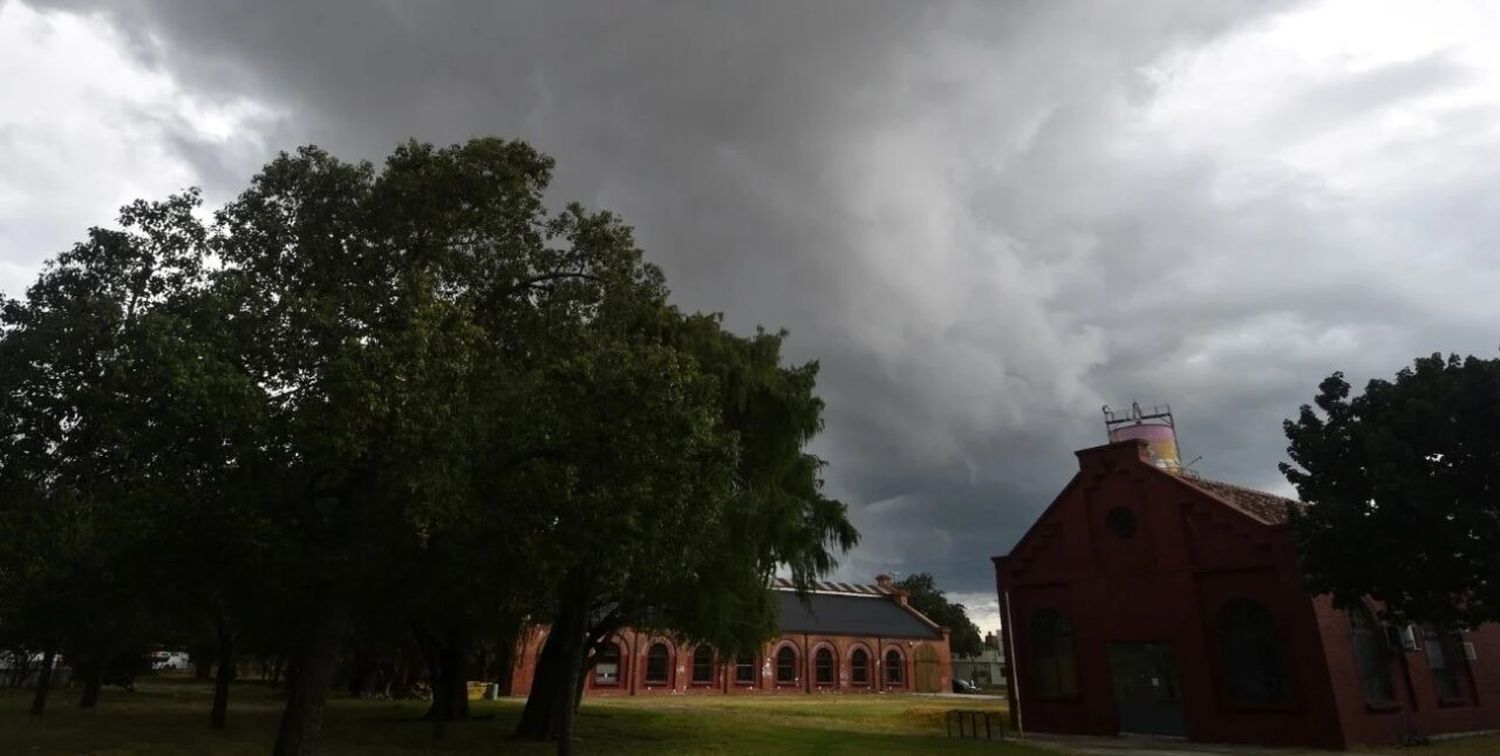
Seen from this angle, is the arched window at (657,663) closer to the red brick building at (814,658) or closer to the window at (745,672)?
the red brick building at (814,658)

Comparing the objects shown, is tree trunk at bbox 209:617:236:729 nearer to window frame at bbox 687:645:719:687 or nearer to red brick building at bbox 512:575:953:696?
red brick building at bbox 512:575:953:696

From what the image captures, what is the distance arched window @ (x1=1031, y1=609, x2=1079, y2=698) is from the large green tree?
343 inches

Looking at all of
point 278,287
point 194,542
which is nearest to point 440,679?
point 194,542

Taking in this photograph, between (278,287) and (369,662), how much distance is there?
44822 millimetres

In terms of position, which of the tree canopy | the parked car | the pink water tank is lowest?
the parked car

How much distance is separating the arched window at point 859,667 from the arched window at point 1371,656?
5254 cm

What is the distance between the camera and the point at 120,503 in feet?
42.6

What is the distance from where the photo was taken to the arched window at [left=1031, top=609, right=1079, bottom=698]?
1119 inches

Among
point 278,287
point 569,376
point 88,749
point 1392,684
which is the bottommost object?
point 88,749

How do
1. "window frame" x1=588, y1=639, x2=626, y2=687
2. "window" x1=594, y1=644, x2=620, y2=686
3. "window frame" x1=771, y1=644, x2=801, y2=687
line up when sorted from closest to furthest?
1. "window frame" x1=588, y1=639, x2=626, y2=687
2. "window" x1=594, y1=644, x2=620, y2=686
3. "window frame" x1=771, y1=644, x2=801, y2=687

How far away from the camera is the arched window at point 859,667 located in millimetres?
74188

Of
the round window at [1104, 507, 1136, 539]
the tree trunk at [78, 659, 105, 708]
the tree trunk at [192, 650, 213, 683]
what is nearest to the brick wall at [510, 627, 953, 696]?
the tree trunk at [78, 659, 105, 708]

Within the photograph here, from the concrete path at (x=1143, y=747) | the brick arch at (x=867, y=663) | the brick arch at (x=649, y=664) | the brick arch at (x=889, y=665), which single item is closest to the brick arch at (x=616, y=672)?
the brick arch at (x=649, y=664)

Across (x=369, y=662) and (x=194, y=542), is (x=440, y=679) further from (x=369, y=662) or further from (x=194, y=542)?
(x=369, y=662)
